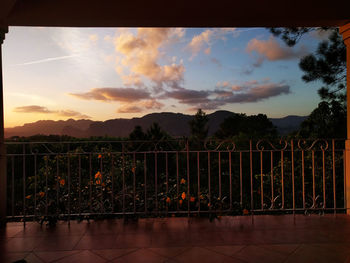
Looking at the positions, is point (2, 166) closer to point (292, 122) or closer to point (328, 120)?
point (328, 120)

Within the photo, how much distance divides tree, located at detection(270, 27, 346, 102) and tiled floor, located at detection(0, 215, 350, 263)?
2.66 m

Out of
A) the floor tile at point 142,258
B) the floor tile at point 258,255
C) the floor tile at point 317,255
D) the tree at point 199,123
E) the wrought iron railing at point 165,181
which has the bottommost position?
the floor tile at point 317,255

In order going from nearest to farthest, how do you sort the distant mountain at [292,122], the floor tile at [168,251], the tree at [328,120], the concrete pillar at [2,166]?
the floor tile at [168,251] → the concrete pillar at [2,166] → the tree at [328,120] → the distant mountain at [292,122]

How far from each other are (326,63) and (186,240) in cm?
440

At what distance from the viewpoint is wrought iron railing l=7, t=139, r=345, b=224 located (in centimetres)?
297

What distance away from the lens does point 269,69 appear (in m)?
7.08

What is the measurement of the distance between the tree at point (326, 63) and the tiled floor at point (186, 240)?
2657 millimetres

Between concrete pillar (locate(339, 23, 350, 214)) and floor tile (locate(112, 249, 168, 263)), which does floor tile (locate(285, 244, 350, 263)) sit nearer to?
floor tile (locate(112, 249, 168, 263))

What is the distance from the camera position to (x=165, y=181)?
237 inches

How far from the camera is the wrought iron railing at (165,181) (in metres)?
2.97

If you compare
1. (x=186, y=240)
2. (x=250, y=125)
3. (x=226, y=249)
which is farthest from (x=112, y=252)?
(x=250, y=125)

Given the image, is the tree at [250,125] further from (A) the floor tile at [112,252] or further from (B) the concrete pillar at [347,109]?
(A) the floor tile at [112,252]
